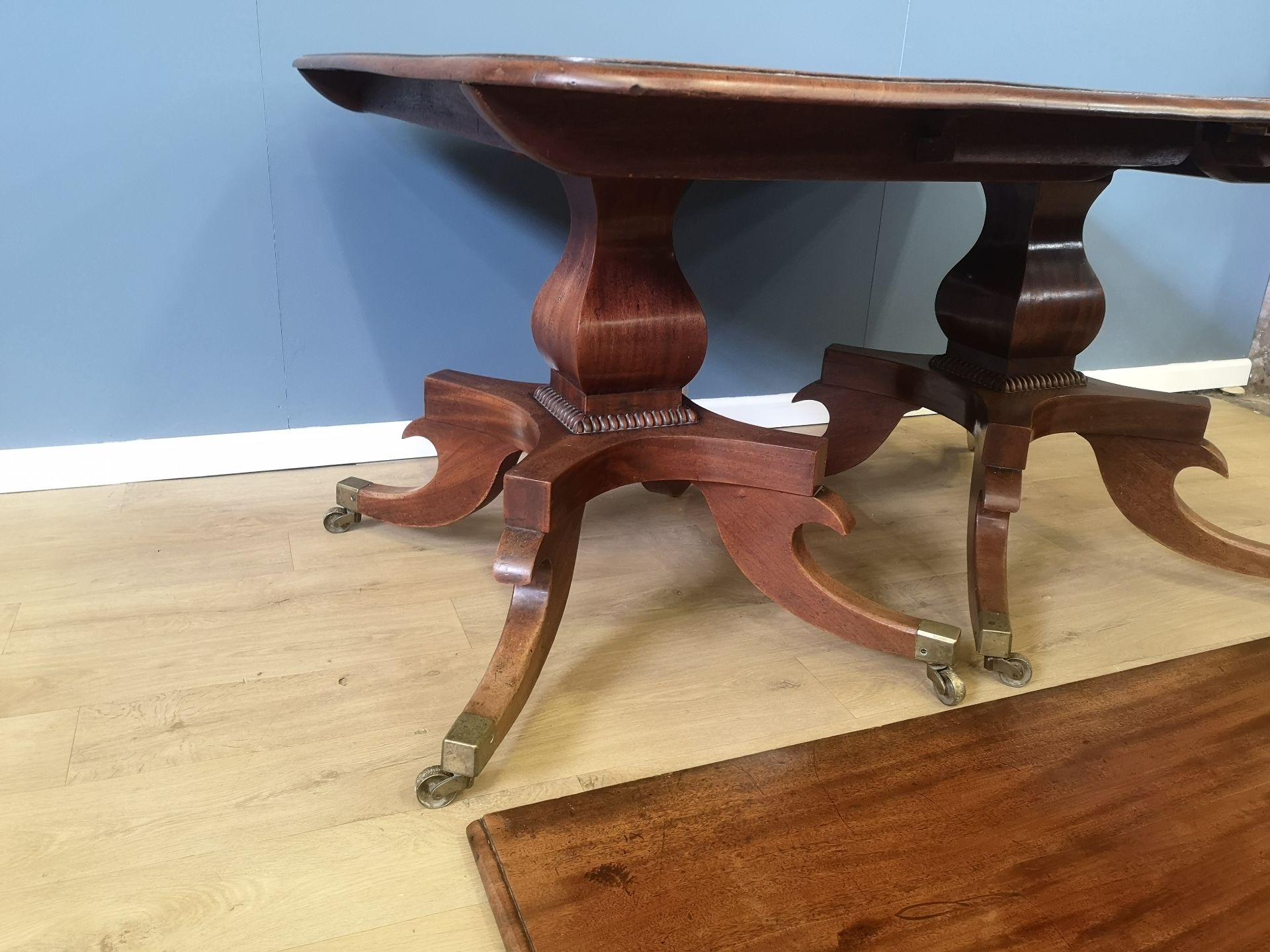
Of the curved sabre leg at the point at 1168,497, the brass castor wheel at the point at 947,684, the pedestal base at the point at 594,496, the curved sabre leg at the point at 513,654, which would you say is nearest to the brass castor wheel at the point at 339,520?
the pedestal base at the point at 594,496

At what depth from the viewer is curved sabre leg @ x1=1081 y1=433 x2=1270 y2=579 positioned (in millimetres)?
1396

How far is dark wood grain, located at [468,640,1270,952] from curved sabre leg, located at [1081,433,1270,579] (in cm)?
34

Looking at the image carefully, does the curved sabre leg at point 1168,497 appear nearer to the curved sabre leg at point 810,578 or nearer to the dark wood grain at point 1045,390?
the dark wood grain at point 1045,390

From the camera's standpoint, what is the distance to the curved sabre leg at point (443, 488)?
134 cm

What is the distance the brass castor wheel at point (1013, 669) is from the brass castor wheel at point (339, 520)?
37.0 inches

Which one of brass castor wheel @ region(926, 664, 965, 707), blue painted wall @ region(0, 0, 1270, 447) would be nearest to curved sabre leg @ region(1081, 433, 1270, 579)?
brass castor wheel @ region(926, 664, 965, 707)

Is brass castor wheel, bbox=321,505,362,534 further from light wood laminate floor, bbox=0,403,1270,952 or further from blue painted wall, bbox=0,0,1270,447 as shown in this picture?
blue painted wall, bbox=0,0,1270,447

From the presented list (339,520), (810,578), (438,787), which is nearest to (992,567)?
(810,578)

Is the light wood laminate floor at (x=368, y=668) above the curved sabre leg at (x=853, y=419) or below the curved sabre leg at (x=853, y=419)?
below

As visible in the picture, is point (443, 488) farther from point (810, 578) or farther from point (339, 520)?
point (810, 578)

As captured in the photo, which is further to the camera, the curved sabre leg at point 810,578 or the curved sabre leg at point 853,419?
the curved sabre leg at point 853,419

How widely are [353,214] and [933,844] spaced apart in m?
1.30

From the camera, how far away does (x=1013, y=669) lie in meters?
1.17

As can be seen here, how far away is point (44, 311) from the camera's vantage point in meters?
1.52
